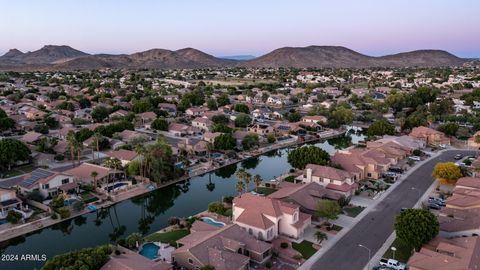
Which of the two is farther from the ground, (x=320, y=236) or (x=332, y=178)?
(x=332, y=178)

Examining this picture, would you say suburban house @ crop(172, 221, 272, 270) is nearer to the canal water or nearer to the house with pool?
the canal water

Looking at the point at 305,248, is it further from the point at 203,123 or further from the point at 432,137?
the point at 203,123

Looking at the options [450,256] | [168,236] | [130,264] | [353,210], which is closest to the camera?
[130,264]

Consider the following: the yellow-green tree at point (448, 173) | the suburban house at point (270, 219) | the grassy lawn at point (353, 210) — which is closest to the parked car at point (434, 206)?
the grassy lawn at point (353, 210)

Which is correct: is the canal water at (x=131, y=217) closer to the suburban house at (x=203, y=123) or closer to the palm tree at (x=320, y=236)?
the palm tree at (x=320, y=236)

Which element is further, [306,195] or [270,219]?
[306,195]

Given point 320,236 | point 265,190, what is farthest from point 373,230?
point 265,190

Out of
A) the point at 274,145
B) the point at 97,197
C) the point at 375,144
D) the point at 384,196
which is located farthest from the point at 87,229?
the point at 375,144
